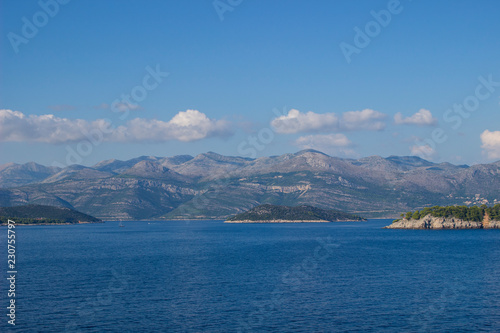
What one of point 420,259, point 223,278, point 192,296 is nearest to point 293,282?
point 223,278

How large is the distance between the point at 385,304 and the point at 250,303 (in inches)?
868

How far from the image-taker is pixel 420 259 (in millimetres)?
137125

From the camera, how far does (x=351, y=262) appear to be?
131 m

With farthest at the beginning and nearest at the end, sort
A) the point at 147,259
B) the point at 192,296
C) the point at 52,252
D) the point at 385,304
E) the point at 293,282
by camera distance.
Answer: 1. the point at 52,252
2. the point at 147,259
3. the point at 293,282
4. the point at 192,296
5. the point at 385,304

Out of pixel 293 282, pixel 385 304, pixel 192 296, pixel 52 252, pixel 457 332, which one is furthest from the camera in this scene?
pixel 52 252

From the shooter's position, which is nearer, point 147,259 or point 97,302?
point 97,302

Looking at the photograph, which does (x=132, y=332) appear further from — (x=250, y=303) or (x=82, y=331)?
(x=250, y=303)

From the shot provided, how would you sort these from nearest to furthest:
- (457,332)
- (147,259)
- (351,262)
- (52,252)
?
1. (457,332)
2. (351,262)
3. (147,259)
4. (52,252)

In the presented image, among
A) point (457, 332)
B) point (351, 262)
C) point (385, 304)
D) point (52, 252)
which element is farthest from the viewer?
point (52, 252)

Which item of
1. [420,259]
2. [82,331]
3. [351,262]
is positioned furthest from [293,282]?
[420,259]

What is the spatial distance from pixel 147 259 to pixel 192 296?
6118cm

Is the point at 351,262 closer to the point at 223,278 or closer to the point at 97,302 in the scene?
the point at 223,278

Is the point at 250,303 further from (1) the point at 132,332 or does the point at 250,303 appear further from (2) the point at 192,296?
(1) the point at 132,332

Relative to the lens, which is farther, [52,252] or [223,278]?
[52,252]
